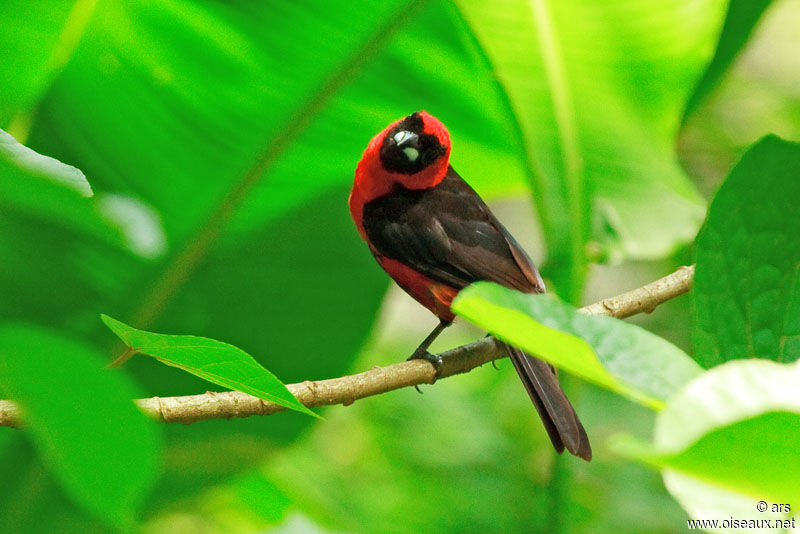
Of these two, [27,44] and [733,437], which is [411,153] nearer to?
[27,44]

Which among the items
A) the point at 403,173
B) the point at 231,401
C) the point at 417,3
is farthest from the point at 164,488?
the point at 417,3

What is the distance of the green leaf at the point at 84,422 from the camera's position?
1.67 ft

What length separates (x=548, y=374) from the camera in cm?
154

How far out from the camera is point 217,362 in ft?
2.29

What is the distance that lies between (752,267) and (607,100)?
4.48 feet

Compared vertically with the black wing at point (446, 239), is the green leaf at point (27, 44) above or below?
above

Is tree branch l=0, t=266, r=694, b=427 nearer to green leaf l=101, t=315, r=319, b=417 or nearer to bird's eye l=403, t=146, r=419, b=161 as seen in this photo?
green leaf l=101, t=315, r=319, b=417

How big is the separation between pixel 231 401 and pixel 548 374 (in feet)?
2.10

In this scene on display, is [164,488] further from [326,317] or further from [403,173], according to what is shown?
[403,173]

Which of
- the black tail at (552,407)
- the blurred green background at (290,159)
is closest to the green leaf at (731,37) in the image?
the blurred green background at (290,159)

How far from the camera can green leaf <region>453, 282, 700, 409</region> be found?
48cm

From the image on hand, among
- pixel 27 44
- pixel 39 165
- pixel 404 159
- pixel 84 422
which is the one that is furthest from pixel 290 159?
pixel 84 422

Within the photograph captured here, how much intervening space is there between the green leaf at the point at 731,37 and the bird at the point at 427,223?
27.3 inches

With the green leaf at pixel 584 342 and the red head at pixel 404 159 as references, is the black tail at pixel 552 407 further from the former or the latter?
the green leaf at pixel 584 342
